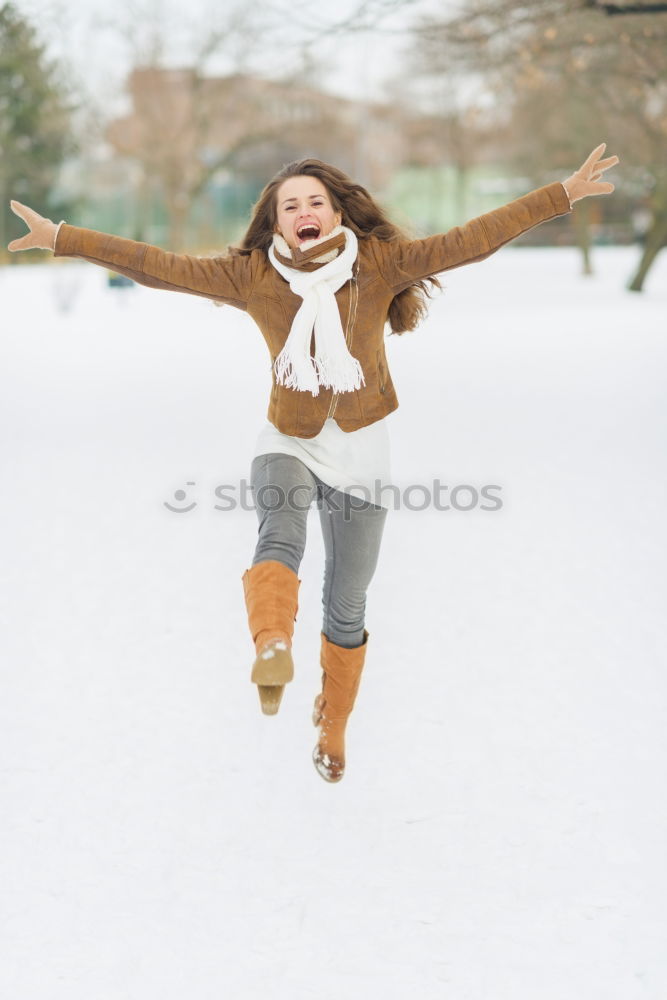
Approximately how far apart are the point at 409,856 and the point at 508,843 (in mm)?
264

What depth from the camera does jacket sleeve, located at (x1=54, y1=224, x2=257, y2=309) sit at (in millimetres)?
2811

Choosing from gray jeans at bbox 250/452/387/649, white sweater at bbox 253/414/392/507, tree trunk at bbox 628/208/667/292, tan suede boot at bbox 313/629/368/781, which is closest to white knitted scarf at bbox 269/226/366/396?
white sweater at bbox 253/414/392/507

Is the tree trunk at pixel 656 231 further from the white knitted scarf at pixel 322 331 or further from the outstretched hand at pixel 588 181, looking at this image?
the white knitted scarf at pixel 322 331

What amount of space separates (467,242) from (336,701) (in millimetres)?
1388

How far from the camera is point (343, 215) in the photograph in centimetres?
289

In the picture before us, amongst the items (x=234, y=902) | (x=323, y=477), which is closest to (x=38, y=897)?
(x=234, y=902)

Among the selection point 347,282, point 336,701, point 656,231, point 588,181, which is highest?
point 656,231

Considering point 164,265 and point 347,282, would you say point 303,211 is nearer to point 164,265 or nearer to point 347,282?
point 347,282

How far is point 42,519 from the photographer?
5785 millimetres

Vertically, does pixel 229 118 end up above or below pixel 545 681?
above

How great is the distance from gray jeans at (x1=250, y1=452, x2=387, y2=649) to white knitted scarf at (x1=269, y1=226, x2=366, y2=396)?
24 centimetres

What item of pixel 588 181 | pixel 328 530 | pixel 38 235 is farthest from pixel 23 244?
pixel 588 181

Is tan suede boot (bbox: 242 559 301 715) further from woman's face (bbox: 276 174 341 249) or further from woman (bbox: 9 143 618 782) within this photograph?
woman's face (bbox: 276 174 341 249)

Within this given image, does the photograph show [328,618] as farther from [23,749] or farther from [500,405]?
[500,405]
